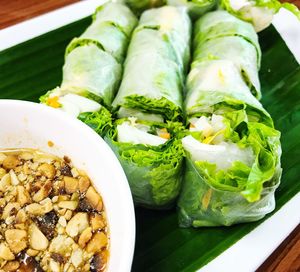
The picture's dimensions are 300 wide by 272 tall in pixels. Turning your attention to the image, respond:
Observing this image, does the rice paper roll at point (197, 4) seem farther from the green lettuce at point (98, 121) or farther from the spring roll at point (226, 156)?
the green lettuce at point (98, 121)

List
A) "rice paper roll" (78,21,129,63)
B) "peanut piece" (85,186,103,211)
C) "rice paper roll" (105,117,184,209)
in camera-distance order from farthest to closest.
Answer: "rice paper roll" (78,21,129,63)
"rice paper roll" (105,117,184,209)
"peanut piece" (85,186,103,211)

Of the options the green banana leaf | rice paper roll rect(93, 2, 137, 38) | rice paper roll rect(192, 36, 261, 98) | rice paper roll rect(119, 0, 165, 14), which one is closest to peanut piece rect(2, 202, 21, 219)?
the green banana leaf

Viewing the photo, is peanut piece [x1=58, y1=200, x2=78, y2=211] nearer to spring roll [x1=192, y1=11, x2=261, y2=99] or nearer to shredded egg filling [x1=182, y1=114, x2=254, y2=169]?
shredded egg filling [x1=182, y1=114, x2=254, y2=169]

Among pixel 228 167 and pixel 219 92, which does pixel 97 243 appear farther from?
pixel 219 92

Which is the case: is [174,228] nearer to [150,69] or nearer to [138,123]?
[138,123]

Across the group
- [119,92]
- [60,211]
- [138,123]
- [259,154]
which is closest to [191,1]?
[119,92]

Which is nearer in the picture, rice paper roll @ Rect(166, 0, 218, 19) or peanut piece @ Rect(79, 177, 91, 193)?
peanut piece @ Rect(79, 177, 91, 193)

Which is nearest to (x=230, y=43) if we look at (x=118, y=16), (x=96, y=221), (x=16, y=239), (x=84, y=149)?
(x=118, y=16)

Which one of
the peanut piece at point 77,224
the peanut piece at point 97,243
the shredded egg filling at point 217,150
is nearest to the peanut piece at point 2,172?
the peanut piece at point 77,224
